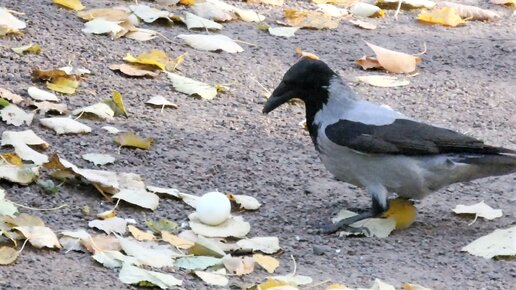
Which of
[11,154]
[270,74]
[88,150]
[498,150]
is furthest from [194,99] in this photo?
[498,150]

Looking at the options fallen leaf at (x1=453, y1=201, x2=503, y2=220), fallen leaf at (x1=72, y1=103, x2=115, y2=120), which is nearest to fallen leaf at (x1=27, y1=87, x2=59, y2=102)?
fallen leaf at (x1=72, y1=103, x2=115, y2=120)

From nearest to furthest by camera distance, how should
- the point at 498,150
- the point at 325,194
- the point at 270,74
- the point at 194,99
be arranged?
the point at 498,150 → the point at 325,194 → the point at 194,99 → the point at 270,74

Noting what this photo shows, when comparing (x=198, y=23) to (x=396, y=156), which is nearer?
(x=396, y=156)

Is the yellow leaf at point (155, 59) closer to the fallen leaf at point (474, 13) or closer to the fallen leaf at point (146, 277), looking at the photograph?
the fallen leaf at point (474, 13)

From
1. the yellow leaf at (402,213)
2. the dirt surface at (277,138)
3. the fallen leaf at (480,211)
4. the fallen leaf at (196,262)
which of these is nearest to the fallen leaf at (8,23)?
the dirt surface at (277,138)

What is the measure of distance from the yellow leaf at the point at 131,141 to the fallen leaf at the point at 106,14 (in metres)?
1.56

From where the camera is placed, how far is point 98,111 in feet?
18.8

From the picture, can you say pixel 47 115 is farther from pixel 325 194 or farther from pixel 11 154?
pixel 325 194

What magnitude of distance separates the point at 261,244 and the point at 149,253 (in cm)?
47

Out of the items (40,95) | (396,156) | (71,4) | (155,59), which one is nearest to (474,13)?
(155,59)

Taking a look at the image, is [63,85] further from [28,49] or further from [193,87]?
[193,87]

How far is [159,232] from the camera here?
457cm

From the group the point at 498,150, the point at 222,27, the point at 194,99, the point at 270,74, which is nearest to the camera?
the point at 498,150

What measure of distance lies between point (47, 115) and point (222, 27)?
71.6 inches
